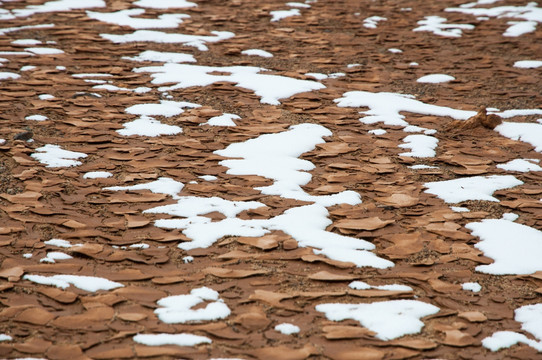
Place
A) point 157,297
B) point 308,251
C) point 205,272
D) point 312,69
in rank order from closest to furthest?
point 157,297 < point 205,272 < point 308,251 < point 312,69

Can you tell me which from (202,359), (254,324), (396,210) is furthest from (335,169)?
(202,359)

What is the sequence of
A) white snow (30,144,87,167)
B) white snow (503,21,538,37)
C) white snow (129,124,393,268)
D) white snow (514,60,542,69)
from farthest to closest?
white snow (503,21,538,37) < white snow (514,60,542,69) < white snow (30,144,87,167) < white snow (129,124,393,268)

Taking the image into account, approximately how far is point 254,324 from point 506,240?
1369mm

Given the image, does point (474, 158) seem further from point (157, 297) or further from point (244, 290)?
point (157, 297)

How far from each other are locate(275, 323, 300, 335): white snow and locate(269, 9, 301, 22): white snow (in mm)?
5165

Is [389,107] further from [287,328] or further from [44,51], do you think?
[44,51]

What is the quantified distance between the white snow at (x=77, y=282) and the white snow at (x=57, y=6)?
4.81 meters

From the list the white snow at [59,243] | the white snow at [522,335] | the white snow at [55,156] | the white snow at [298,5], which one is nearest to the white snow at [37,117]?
the white snow at [55,156]

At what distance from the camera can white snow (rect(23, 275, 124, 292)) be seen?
2205mm

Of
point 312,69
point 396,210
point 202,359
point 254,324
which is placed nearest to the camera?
point 202,359

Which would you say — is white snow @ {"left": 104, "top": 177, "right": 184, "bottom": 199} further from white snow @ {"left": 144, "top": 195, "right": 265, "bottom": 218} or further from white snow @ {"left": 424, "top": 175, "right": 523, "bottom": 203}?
white snow @ {"left": 424, "top": 175, "right": 523, "bottom": 203}

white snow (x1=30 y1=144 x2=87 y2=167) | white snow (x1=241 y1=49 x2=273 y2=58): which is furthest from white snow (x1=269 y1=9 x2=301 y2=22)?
white snow (x1=30 y1=144 x2=87 y2=167)

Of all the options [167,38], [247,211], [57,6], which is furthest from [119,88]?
[57,6]

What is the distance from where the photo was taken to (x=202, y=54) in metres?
5.40
